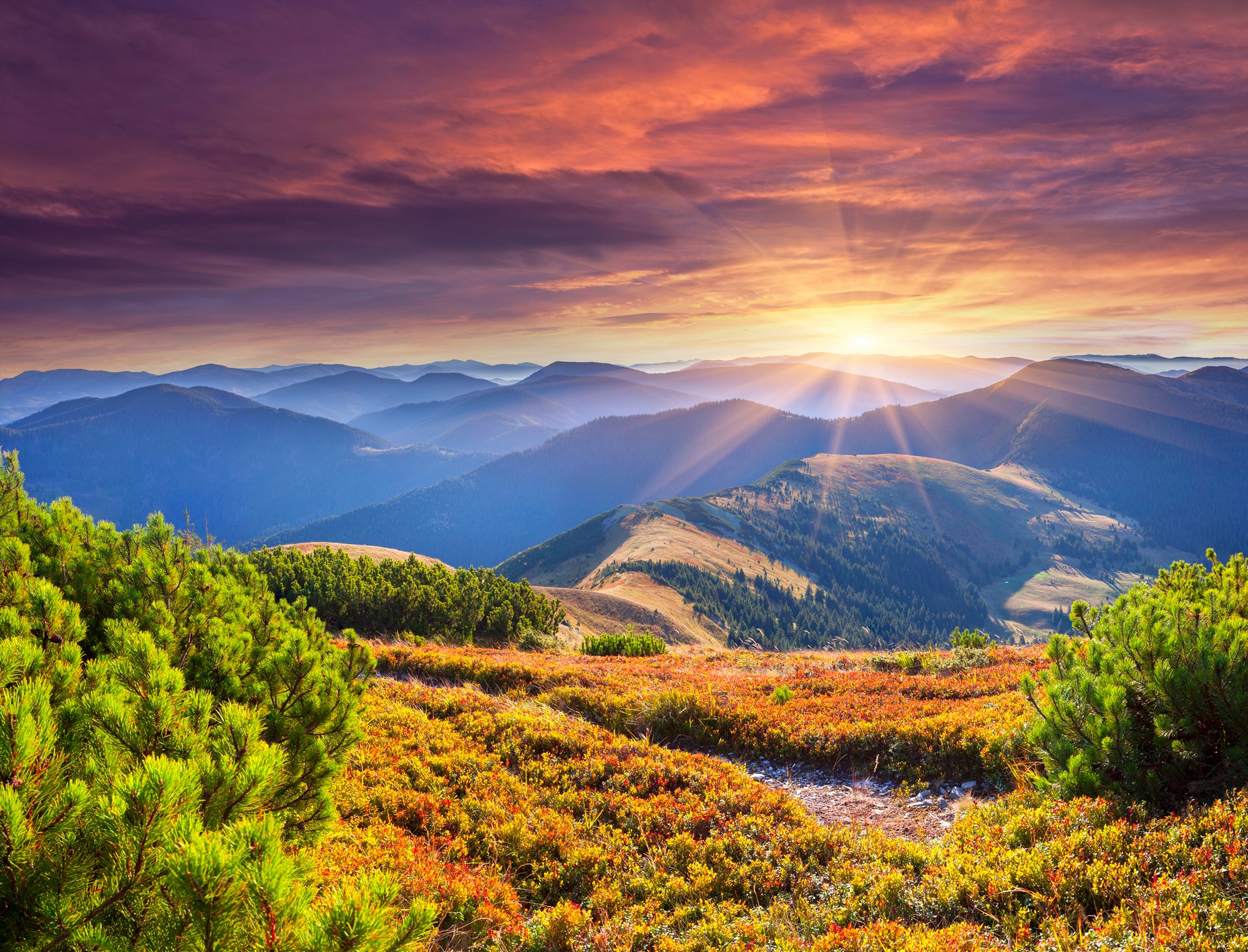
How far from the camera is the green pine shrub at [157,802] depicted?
2.20 metres

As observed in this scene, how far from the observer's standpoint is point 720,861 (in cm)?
709

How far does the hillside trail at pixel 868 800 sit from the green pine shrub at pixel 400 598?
17553 mm

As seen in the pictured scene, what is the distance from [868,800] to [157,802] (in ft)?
31.9

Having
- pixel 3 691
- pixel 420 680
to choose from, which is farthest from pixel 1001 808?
pixel 420 680

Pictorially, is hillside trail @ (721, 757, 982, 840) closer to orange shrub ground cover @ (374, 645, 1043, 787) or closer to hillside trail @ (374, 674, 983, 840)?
hillside trail @ (374, 674, 983, 840)

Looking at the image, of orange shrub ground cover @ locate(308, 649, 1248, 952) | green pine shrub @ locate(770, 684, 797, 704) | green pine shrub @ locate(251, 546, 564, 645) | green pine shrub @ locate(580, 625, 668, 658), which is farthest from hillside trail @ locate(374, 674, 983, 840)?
green pine shrub @ locate(251, 546, 564, 645)

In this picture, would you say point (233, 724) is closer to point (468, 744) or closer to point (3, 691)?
point (3, 691)

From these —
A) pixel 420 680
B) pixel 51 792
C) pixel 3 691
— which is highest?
pixel 3 691

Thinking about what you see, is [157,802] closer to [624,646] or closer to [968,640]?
[968,640]

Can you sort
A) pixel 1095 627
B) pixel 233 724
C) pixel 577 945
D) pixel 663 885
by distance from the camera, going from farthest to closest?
pixel 1095 627 → pixel 663 885 → pixel 577 945 → pixel 233 724

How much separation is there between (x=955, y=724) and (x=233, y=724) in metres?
10.8

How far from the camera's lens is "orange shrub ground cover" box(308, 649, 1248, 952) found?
516cm

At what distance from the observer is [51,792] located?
8.66 feet

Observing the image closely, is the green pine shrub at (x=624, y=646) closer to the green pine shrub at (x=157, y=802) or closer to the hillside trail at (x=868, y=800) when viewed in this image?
the hillside trail at (x=868, y=800)
